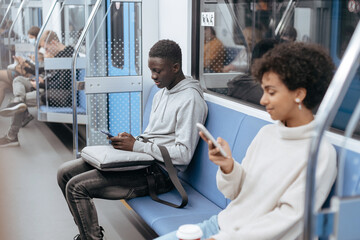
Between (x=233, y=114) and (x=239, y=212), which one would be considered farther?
(x=233, y=114)

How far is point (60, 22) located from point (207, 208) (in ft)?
13.7

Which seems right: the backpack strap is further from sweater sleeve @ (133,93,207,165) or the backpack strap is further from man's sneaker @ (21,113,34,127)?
man's sneaker @ (21,113,34,127)

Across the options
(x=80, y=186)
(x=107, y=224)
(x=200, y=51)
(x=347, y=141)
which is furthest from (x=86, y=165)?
(x=347, y=141)

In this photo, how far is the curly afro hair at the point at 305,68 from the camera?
6.70 ft

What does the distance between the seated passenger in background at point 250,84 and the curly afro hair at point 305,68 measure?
1.19 m

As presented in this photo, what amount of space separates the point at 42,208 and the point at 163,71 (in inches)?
66.3

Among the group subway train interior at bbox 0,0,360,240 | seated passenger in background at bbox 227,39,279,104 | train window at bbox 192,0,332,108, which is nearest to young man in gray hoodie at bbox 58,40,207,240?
subway train interior at bbox 0,0,360,240

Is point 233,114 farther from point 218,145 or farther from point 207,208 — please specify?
point 218,145

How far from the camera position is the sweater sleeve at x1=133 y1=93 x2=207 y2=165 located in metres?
3.17

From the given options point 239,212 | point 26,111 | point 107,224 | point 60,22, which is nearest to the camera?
point 239,212

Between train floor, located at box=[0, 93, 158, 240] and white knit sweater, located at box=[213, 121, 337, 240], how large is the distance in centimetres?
126

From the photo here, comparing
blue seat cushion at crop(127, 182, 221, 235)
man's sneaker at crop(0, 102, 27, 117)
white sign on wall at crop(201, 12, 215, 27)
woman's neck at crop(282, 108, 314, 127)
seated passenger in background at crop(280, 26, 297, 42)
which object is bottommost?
blue seat cushion at crop(127, 182, 221, 235)

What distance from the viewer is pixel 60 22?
254 inches

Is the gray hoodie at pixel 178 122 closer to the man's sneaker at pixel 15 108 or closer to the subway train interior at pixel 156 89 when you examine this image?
the subway train interior at pixel 156 89
